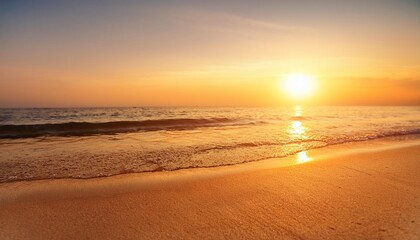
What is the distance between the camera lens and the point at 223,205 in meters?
3.88

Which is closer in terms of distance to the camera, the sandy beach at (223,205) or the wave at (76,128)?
the sandy beach at (223,205)

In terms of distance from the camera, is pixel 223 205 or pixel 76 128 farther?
pixel 76 128

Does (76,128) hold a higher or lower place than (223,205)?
lower

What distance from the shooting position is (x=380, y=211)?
11.8ft

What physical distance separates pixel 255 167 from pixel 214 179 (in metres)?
1.46

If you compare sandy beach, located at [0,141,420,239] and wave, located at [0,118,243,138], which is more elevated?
sandy beach, located at [0,141,420,239]

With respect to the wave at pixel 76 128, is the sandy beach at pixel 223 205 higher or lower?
higher

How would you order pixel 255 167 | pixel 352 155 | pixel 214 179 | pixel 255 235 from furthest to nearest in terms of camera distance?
pixel 352 155
pixel 255 167
pixel 214 179
pixel 255 235

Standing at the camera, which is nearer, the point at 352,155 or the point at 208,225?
the point at 208,225

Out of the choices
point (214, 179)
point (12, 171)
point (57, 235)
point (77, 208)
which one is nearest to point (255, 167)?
point (214, 179)

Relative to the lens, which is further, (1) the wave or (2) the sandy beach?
(1) the wave

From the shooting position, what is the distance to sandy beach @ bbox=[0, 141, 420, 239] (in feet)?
10.1

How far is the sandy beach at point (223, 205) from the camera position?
309cm

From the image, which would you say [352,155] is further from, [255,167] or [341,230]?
[341,230]
